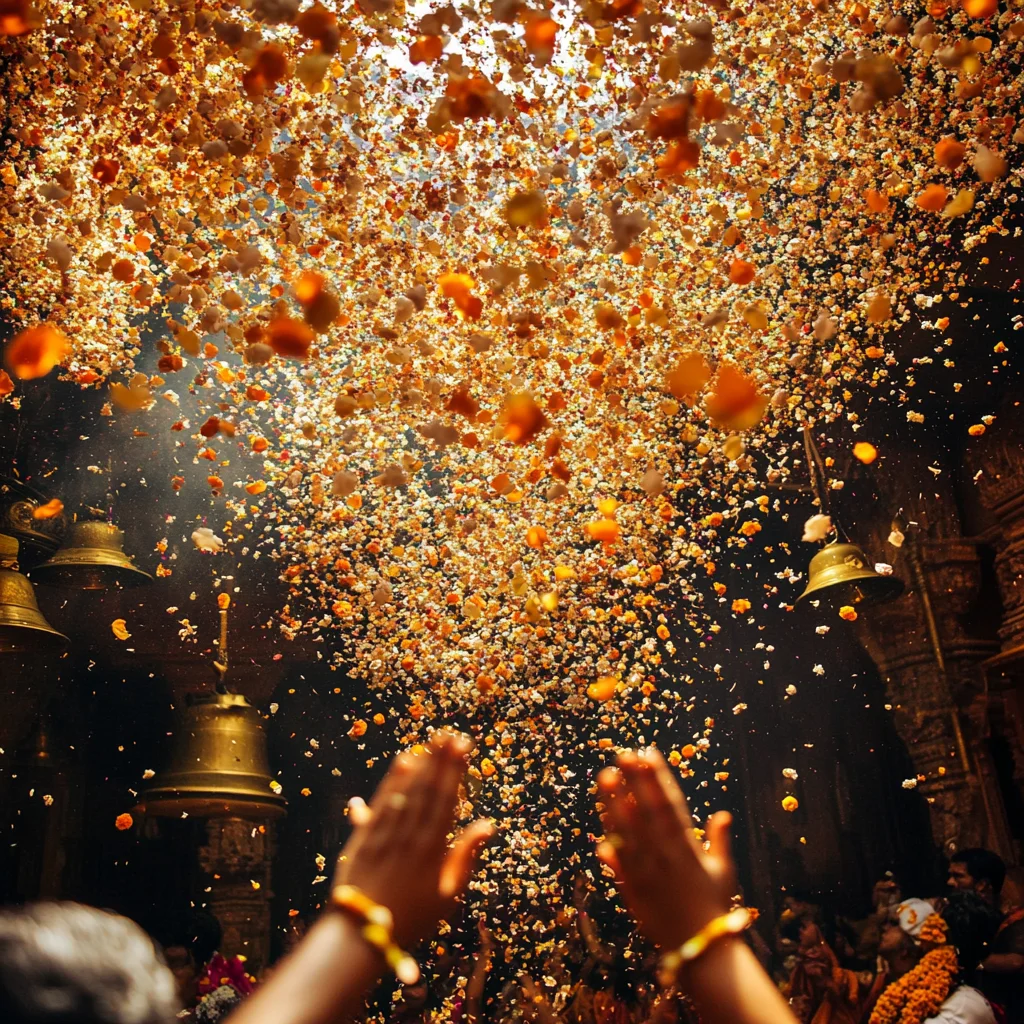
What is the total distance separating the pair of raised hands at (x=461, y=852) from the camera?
0.92 m

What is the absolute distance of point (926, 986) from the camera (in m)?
3.32

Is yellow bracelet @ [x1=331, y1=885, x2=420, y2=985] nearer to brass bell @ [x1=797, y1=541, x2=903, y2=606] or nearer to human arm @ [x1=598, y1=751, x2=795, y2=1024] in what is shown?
human arm @ [x1=598, y1=751, x2=795, y2=1024]

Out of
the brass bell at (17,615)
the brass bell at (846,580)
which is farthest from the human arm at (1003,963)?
the brass bell at (17,615)

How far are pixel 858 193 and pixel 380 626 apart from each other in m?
4.67

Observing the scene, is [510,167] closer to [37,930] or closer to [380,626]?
[380,626]

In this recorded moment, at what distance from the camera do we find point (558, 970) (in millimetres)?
6168

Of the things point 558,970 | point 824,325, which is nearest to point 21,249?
point 824,325

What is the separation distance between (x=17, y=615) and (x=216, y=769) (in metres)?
1.15

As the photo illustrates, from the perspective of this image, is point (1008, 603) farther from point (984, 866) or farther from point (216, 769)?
point (216, 769)

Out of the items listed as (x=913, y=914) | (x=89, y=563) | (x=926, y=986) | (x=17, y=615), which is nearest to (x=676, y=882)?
(x=926, y=986)

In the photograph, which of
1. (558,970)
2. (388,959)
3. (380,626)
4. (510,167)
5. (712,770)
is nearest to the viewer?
(388,959)

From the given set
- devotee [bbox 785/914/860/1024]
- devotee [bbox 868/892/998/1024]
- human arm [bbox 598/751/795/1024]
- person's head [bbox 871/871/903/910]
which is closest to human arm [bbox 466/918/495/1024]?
devotee [bbox 785/914/860/1024]

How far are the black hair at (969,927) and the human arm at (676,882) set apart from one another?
3034 mm

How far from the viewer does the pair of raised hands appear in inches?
36.2
